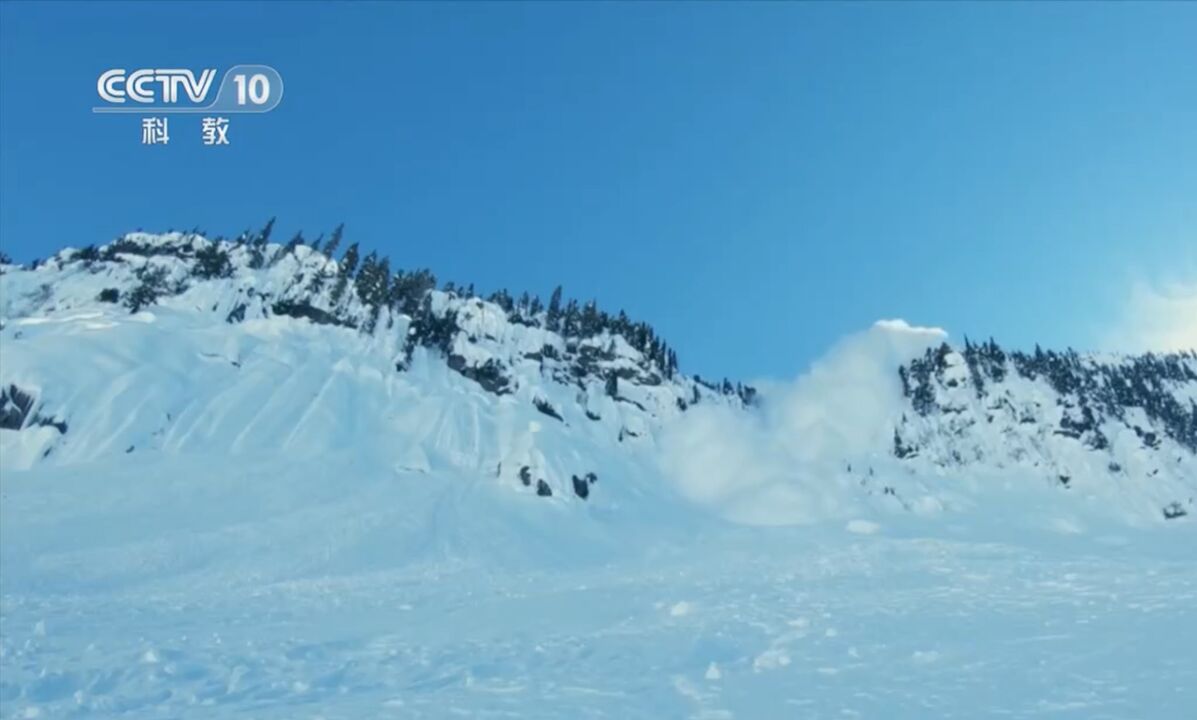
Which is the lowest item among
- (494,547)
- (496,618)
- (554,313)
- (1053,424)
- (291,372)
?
(496,618)

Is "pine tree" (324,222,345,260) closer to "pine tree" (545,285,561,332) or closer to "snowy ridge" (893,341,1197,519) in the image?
"pine tree" (545,285,561,332)

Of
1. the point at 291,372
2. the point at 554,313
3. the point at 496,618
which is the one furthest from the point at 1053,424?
the point at 291,372

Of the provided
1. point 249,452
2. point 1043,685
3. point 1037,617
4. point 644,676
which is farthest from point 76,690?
point 249,452

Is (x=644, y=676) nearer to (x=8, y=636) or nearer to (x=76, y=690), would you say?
(x=76, y=690)

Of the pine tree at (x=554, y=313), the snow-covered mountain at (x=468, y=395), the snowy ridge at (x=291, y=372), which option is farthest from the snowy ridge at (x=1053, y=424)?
the pine tree at (x=554, y=313)

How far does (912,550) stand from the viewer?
34.8 meters

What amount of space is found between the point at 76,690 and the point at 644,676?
10413 mm

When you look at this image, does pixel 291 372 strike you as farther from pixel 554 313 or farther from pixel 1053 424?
pixel 1053 424

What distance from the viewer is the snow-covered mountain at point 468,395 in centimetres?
4128

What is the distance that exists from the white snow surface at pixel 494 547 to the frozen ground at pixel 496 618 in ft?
0.38

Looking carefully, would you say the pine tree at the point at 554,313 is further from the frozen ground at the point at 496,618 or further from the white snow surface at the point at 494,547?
the frozen ground at the point at 496,618

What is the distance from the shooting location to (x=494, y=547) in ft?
114

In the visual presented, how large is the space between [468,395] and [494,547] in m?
25.5

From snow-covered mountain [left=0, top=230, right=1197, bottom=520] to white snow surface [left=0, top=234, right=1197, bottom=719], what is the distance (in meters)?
0.38
